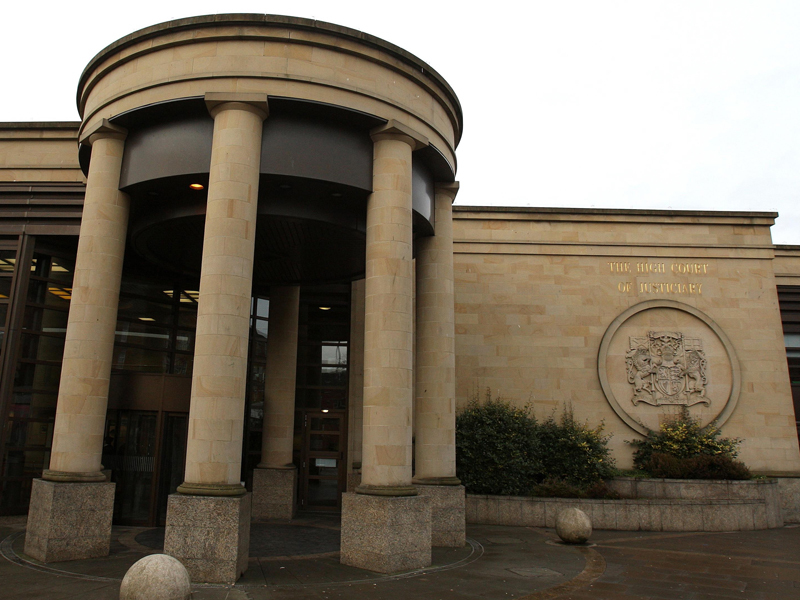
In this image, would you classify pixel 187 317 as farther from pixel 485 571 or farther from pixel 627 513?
pixel 627 513

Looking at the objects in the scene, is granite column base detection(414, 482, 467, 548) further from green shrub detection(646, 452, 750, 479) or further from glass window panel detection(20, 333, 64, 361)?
glass window panel detection(20, 333, 64, 361)

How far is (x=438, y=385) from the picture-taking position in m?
15.8

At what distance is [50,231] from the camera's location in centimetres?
1773

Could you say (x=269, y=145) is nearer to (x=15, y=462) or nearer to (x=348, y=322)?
(x=348, y=322)

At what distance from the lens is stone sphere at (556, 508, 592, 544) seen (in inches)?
572

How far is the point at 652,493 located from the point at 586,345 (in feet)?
19.4

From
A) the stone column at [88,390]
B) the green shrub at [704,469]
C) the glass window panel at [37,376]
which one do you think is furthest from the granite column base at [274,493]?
the green shrub at [704,469]

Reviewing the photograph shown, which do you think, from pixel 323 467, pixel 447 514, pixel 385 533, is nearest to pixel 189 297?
pixel 323 467

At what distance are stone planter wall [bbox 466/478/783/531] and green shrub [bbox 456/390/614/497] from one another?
1.89 feet

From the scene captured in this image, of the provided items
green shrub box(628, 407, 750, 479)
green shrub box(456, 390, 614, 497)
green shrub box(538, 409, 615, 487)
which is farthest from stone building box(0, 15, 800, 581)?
green shrub box(456, 390, 614, 497)

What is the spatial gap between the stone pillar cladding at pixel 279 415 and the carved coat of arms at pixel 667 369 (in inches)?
501

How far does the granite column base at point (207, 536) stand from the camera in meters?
10.3

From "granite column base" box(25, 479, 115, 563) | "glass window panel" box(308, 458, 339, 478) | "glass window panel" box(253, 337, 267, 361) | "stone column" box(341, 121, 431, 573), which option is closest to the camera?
"stone column" box(341, 121, 431, 573)

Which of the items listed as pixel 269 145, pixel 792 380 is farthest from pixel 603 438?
pixel 269 145
